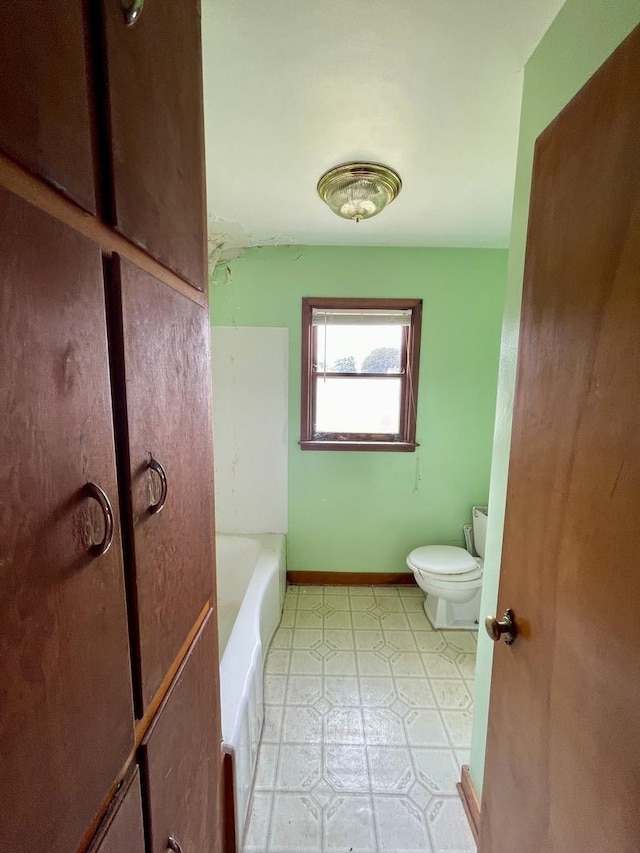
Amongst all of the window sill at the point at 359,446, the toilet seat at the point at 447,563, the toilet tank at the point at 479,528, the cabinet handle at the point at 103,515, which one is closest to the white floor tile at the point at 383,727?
the toilet seat at the point at 447,563

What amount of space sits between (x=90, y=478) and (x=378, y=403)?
2.21m

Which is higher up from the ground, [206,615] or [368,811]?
[206,615]

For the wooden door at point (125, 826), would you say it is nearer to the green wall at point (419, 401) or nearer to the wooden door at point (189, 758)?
the wooden door at point (189, 758)

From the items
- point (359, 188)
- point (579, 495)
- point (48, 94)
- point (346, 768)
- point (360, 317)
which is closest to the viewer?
point (48, 94)

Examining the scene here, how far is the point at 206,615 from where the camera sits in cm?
87

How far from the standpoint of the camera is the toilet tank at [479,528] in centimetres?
244

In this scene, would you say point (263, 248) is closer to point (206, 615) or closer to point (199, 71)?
point (199, 71)

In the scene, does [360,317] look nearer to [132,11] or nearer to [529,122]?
[529,122]

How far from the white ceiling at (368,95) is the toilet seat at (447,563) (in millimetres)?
1951

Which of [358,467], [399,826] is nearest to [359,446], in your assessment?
[358,467]

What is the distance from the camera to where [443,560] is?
7.50 ft

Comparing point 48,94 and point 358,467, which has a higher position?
point 48,94

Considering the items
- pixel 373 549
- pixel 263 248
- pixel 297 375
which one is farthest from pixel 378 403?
pixel 263 248

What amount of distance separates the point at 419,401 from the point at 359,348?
0.54 meters
